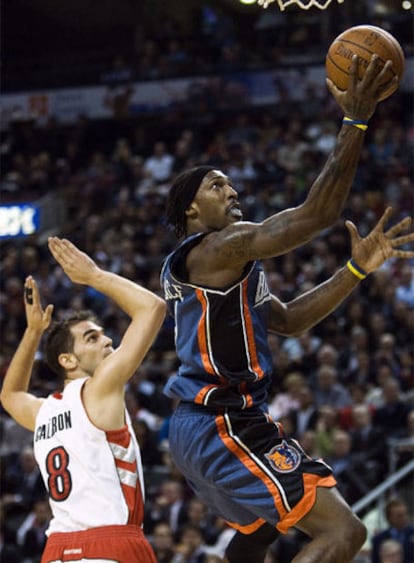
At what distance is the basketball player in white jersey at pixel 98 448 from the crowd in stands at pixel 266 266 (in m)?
4.26

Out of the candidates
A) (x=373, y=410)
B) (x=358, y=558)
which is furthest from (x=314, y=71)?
(x=358, y=558)

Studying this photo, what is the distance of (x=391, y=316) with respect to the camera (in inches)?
449

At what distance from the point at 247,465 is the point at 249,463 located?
1 centimetres

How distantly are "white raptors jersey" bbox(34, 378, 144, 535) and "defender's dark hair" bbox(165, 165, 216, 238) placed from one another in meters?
0.87

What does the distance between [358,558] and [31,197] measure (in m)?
10.6

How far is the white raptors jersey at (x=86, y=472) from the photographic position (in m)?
4.27

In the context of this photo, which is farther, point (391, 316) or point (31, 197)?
point (31, 197)

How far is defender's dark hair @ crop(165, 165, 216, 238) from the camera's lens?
4.75 meters

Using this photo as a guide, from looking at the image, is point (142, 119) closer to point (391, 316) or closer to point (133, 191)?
point (133, 191)

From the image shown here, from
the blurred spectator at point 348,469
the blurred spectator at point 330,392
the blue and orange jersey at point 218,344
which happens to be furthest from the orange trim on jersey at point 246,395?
the blurred spectator at point 330,392

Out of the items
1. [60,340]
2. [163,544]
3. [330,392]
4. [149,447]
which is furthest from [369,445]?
[60,340]

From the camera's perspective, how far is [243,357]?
14.8ft

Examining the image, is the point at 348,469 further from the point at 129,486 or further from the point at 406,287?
the point at 129,486

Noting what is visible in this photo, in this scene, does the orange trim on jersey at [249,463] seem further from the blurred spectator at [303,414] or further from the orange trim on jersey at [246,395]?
the blurred spectator at [303,414]
